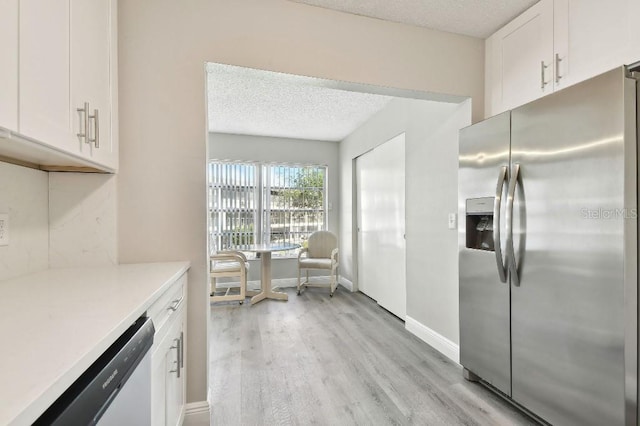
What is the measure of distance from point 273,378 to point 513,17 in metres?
2.99

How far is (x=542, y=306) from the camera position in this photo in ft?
5.42

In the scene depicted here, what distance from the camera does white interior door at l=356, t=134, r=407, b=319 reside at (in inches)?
141

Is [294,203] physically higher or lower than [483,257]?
higher

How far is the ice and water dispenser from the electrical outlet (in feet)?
8.28

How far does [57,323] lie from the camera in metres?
0.80

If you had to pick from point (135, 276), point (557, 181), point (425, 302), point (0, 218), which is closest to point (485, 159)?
point (557, 181)

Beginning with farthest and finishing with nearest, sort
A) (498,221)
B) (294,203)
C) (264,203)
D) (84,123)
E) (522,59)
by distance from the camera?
(294,203) → (264,203) → (522,59) → (498,221) → (84,123)

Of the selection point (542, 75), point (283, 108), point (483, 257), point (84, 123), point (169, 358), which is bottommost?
point (169, 358)

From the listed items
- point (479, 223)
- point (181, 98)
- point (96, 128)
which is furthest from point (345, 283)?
point (96, 128)

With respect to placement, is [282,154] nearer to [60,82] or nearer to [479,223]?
[479,223]

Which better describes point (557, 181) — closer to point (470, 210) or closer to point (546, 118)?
point (546, 118)

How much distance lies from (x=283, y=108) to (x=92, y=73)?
2.60m

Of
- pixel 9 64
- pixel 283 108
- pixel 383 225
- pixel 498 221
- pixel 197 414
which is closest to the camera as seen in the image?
pixel 9 64

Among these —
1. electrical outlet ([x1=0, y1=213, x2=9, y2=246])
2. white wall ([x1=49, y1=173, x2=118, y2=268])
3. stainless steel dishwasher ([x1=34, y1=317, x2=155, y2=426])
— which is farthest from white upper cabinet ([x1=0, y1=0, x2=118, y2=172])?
stainless steel dishwasher ([x1=34, y1=317, x2=155, y2=426])
